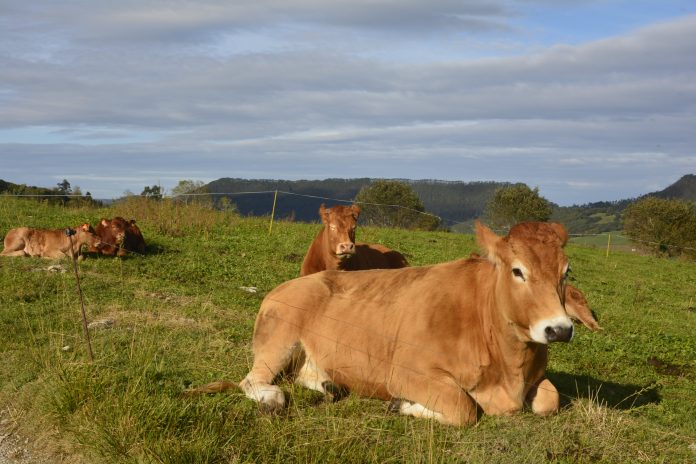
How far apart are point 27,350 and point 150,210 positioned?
14.6m

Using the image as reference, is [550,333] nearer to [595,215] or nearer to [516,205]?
[516,205]

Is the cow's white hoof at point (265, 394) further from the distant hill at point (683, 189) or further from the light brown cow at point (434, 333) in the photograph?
the distant hill at point (683, 189)

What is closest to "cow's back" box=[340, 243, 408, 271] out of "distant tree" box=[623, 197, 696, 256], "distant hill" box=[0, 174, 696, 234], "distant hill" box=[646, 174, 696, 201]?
"distant tree" box=[623, 197, 696, 256]

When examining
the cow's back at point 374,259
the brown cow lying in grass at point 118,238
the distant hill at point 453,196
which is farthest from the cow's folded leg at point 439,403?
the distant hill at point 453,196

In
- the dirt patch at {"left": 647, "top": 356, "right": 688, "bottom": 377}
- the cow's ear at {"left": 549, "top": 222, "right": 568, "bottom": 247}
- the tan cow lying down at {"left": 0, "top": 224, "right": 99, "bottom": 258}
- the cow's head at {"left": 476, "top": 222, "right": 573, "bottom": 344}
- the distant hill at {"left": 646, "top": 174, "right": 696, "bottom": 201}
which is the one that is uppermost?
the distant hill at {"left": 646, "top": 174, "right": 696, "bottom": 201}

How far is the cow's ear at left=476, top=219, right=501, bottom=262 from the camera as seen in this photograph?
20.2 ft

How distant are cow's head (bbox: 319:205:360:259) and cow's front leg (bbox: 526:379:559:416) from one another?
20.6 ft

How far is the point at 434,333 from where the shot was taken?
636cm

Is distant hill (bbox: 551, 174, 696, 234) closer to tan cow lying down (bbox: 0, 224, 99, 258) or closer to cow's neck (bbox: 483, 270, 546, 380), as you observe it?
tan cow lying down (bbox: 0, 224, 99, 258)

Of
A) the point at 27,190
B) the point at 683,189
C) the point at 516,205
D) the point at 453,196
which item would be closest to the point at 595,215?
the point at 453,196

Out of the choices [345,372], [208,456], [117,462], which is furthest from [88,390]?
[345,372]

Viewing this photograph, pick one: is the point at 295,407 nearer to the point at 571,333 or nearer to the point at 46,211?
the point at 571,333

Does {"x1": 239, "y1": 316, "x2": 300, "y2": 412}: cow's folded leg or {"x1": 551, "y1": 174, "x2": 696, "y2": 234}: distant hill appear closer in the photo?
{"x1": 239, "y1": 316, "x2": 300, "y2": 412}: cow's folded leg

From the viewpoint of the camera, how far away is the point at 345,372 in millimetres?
6688
